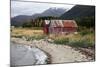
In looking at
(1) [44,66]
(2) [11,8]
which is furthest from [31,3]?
(1) [44,66]

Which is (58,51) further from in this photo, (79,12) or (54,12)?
(79,12)

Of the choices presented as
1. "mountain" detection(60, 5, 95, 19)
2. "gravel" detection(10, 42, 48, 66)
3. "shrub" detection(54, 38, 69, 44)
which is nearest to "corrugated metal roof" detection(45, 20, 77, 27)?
"mountain" detection(60, 5, 95, 19)

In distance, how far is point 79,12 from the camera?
283 cm

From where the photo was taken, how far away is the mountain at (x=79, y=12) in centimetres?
274

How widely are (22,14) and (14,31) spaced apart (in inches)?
9.2

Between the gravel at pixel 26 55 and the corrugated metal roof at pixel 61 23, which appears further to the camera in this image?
the corrugated metal roof at pixel 61 23

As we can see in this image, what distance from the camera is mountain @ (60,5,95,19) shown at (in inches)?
108

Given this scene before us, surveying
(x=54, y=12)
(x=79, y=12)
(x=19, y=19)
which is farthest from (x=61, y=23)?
(x=19, y=19)

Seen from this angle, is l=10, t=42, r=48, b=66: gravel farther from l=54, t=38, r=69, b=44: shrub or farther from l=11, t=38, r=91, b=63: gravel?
l=54, t=38, r=69, b=44: shrub

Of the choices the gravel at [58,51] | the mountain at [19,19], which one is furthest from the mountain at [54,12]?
the gravel at [58,51]

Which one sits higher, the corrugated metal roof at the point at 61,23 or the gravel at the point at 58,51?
the corrugated metal roof at the point at 61,23

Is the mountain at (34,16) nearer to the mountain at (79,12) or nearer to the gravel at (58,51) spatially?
the mountain at (79,12)
